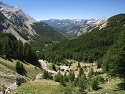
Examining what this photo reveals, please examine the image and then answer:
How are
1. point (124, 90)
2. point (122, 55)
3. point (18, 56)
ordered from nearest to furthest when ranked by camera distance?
point (124, 90), point (122, 55), point (18, 56)

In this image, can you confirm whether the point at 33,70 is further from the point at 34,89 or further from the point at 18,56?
the point at 34,89

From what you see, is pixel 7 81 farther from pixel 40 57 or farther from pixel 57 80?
pixel 40 57

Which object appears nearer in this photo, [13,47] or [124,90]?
[124,90]

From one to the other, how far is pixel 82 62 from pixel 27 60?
67.0m

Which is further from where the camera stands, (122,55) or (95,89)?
(95,89)

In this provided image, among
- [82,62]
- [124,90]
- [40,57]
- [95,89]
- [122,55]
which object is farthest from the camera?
[82,62]

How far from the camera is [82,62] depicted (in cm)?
17662

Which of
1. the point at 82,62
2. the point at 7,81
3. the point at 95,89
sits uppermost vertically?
the point at 95,89

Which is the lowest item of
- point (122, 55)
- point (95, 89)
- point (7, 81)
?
point (7, 81)

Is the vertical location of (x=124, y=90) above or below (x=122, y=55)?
below

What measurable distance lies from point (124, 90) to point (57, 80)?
40.1 meters

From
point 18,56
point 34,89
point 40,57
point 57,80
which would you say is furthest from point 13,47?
point 34,89

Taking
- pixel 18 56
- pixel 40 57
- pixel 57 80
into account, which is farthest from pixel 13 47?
pixel 57 80

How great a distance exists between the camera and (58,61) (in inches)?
6590
